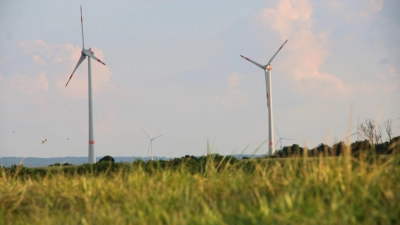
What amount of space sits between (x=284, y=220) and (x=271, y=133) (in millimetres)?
32940

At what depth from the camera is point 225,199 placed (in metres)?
8.89

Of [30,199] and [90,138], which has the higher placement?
[90,138]

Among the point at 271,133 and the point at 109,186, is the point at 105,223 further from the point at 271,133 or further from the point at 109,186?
the point at 271,133

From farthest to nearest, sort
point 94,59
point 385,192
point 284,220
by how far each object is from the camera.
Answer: point 94,59, point 385,192, point 284,220

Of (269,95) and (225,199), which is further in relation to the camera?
(269,95)

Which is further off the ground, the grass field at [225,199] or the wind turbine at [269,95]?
the wind turbine at [269,95]

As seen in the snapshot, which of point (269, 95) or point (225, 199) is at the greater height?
point (269, 95)

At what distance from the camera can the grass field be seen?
7.27 m

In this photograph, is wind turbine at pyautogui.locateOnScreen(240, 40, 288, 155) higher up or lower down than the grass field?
higher up

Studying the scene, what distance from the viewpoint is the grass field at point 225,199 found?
7.27 metres

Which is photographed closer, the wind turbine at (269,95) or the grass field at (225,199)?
the grass field at (225,199)

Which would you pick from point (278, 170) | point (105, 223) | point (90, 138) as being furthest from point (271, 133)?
point (105, 223)

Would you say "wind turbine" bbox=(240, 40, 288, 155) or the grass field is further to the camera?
"wind turbine" bbox=(240, 40, 288, 155)

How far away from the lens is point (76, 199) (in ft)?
34.2
